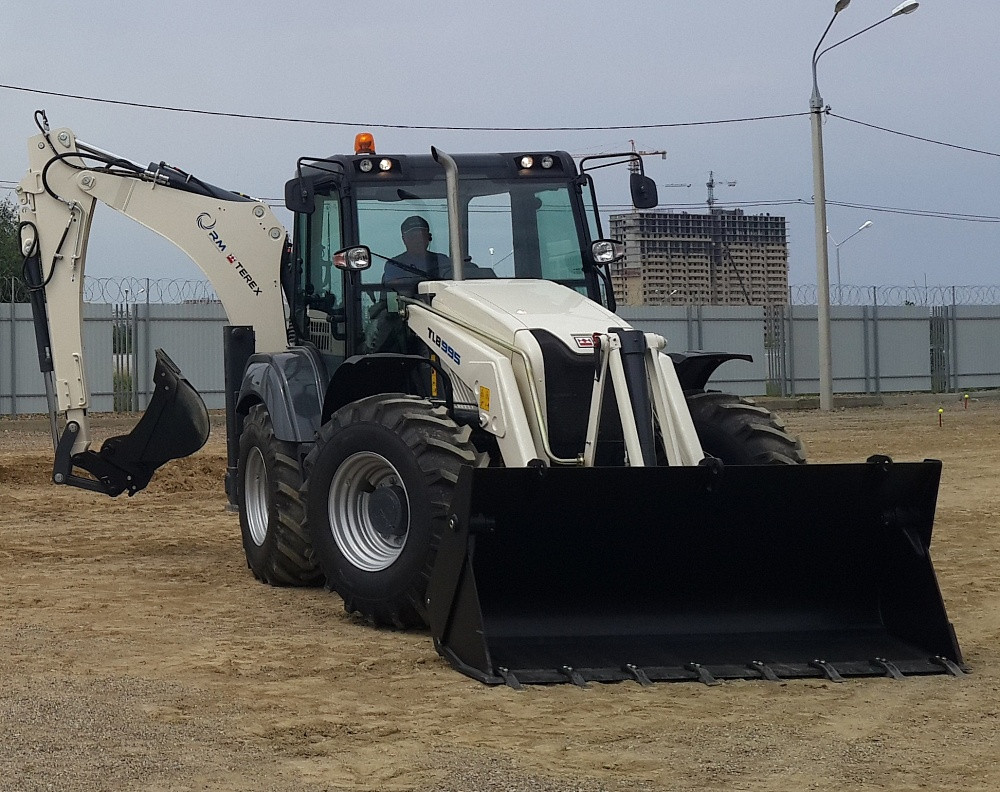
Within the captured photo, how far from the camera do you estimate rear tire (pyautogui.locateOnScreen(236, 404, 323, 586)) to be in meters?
8.87

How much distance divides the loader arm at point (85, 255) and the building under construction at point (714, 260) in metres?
41.8

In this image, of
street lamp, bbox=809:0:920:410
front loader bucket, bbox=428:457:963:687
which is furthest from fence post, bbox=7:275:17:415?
front loader bucket, bbox=428:457:963:687

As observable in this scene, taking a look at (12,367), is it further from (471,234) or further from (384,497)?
(384,497)

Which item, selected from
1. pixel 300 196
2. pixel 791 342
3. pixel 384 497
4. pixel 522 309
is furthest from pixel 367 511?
pixel 791 342

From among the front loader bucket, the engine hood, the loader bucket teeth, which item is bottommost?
the front loader bucket

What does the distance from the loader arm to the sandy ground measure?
2010 mm

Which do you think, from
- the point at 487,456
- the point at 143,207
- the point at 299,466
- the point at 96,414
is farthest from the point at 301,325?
the point at 96,414

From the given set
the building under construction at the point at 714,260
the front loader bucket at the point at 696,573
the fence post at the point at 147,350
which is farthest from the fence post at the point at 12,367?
the building under construction at the point at 714,260

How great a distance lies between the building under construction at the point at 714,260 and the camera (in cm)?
5756

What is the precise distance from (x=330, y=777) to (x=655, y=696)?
1.71 m

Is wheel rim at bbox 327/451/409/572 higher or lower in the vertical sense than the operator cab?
lower

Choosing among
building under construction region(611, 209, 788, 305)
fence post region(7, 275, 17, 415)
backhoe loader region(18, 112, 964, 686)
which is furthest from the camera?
building under construction region(611, 209, 788, 305)

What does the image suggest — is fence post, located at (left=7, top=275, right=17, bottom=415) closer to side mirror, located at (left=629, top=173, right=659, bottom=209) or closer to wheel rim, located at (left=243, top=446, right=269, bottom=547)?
wheel rim, located at (left=243, top=446, right=269, bottom=547)

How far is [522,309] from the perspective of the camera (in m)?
7.93
